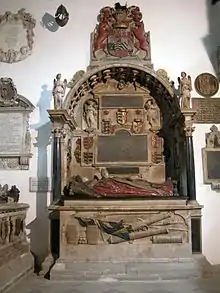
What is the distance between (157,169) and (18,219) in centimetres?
244

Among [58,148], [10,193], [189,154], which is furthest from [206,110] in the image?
[10,193]

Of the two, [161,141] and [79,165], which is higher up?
[161,141]

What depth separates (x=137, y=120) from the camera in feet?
21.8

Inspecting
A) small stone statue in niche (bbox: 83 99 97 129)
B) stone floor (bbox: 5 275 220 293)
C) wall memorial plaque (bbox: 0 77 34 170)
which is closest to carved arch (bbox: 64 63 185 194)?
small stone statue in niche (bbox: 83 99 97 129)

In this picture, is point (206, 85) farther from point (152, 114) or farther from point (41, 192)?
point (41, 192)

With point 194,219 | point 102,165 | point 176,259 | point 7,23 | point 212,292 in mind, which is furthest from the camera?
point 7,23

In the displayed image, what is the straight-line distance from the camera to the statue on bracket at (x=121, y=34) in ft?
21.9

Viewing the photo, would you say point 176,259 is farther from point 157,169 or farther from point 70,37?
point 70,37

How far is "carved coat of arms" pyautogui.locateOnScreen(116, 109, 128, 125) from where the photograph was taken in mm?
6664

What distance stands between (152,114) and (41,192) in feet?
7.67

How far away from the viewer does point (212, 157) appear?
6336 millimetres

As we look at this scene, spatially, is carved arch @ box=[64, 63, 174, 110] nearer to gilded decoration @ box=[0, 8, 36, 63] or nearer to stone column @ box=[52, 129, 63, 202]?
stone column @ box=[52, 129, 63, 202]

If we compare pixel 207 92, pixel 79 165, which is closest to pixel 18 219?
pixel 79 165

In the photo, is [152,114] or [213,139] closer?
[213,139]
